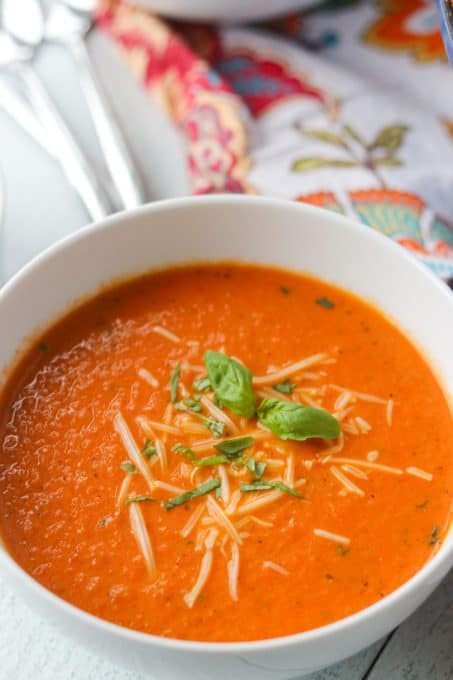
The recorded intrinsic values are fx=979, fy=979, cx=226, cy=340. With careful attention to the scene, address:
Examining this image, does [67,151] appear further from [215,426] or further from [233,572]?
[233,572]

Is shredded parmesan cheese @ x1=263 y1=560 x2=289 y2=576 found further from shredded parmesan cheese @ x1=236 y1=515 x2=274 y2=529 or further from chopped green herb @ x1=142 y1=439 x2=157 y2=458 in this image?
chopped green herb @ x1=142 y1=439 x2=157 y2=458

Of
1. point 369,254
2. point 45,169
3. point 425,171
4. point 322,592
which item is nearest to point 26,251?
point 45,169

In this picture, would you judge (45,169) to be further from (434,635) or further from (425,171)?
(434,635)

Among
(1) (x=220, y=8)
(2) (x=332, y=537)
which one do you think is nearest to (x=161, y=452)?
(2) (x=332, y=537)

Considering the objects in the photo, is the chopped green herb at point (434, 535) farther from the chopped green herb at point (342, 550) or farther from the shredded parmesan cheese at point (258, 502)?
the shredded parmesan cheese at point (258, 502)

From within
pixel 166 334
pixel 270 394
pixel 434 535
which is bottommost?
pixel 434 535

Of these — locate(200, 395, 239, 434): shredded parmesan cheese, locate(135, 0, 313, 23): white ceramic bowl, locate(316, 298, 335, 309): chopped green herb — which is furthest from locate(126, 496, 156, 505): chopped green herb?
locate(135, 0, 313, 23): white ceramic bowl

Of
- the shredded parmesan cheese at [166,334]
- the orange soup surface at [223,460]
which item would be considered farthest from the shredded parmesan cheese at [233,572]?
the shredded parmesan cheese at [166,334]
